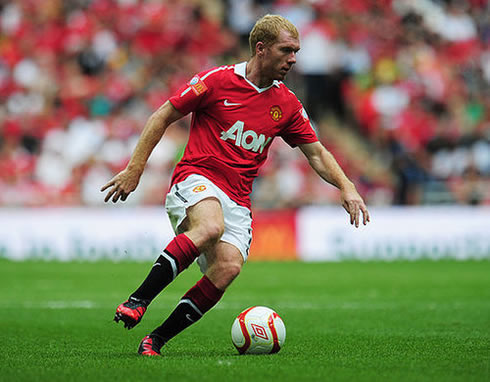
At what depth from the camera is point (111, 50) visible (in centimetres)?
2252

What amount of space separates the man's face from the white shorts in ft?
3.09

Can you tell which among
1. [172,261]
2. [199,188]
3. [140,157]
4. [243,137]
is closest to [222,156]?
[243,137]

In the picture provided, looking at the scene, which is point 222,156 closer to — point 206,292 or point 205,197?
point 205,197

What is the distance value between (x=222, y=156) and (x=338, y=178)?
3.02 ft

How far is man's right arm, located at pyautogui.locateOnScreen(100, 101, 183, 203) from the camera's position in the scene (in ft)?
19.7

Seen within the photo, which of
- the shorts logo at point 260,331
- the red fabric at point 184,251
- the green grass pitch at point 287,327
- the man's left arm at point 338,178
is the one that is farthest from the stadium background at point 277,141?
the red fabric at point 184,251

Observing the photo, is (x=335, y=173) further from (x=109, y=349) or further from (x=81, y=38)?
(x=81, y=38)

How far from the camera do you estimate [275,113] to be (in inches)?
260

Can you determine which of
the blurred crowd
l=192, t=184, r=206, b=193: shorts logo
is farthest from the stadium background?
l=192, t=184, r=206, b=193: shorts logo

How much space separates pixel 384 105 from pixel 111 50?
6.97 m

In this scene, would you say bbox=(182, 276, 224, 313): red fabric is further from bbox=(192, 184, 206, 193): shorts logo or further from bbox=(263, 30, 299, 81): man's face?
bbox=(263, 30, 299, 81): man's face

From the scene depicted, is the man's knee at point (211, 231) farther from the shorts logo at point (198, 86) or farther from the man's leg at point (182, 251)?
the shorts logo at point (198, 86)

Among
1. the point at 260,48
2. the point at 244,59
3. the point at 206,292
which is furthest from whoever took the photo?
the point at 244,59

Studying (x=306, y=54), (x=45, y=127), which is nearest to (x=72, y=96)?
(x=45, y=127)
